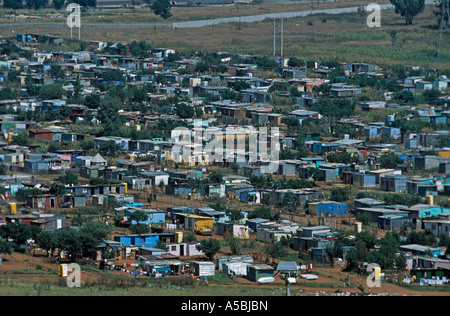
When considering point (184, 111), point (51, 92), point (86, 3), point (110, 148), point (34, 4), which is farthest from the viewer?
point (86, 3)

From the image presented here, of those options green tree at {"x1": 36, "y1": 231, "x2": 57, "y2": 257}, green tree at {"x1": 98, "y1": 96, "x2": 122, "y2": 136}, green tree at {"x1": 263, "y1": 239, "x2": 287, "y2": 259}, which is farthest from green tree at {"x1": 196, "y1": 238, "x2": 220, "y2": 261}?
green tree at {"x1": 98, "y1": 96, "x2": 122, "y2": 136}

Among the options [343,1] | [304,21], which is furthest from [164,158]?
[343,1]

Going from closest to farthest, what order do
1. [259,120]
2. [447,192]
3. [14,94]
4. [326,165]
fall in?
[447,192], [326,165], [259,120], [14,94]

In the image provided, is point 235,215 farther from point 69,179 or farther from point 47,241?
point 69,179

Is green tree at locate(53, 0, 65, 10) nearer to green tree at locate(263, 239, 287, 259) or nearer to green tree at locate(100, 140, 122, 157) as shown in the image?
green tree at locate(100, 140, 122, 157)

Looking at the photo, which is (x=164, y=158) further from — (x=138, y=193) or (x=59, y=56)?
(x=59, y=56)

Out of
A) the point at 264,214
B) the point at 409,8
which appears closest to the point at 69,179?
the point at 264,214
